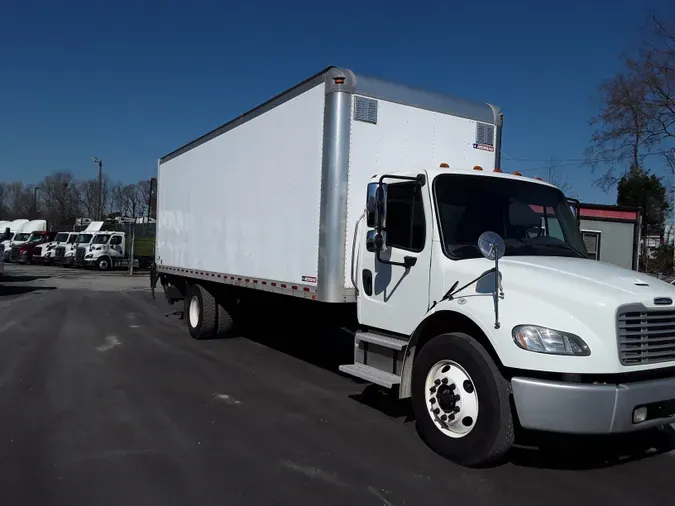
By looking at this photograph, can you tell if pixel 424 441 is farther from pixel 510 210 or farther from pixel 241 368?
pixel 241 368

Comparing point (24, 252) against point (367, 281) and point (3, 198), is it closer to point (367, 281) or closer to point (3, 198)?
point (367, 281)

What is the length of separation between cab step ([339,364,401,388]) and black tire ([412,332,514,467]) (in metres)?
0.47

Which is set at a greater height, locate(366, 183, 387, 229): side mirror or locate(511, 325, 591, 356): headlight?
locate(366, 183, 387, 229): side mirror

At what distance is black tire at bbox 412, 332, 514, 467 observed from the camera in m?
4.34

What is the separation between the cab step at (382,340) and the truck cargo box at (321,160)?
487 millimetres

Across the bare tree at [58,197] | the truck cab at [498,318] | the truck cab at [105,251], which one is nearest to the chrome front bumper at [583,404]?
the truck cab at [498,318]

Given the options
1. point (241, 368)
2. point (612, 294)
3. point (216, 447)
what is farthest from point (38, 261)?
point (612, 294)

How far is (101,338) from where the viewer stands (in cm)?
1054

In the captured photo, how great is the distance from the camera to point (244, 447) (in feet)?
16.8

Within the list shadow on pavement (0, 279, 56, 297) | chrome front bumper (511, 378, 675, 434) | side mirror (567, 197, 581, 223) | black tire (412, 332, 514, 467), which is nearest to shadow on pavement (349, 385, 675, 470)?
black tire (412, 332, 514, 467)

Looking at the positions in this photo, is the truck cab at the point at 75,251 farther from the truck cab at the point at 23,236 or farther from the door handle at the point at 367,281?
the door handle at the point at 367,281

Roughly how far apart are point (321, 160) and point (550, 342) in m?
3.29

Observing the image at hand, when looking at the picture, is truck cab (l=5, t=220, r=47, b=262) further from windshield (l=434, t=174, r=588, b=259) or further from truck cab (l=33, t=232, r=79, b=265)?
windshield (l=434, t=174, r=588, b=259)

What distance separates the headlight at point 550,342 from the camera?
4.10 meters
